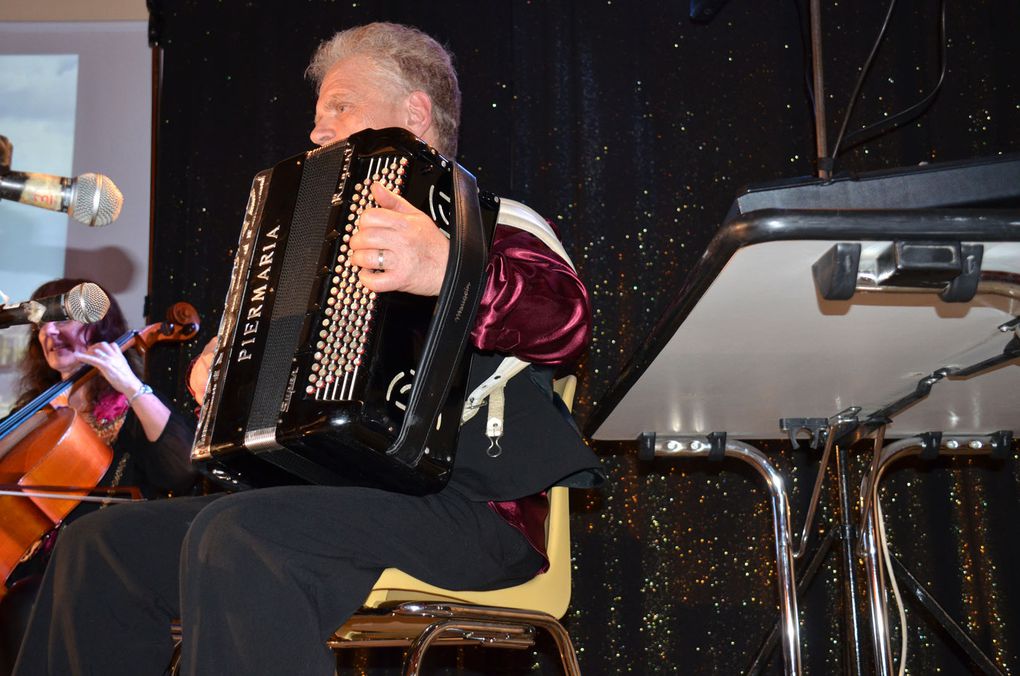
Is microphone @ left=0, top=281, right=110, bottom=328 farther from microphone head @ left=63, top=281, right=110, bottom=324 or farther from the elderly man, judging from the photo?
the elderly man

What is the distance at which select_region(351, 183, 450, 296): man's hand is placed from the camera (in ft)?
3.38

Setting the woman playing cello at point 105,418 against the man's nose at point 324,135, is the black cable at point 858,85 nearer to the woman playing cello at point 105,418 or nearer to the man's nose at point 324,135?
the man's nose at point 324,135

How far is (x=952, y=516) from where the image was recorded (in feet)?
7.31

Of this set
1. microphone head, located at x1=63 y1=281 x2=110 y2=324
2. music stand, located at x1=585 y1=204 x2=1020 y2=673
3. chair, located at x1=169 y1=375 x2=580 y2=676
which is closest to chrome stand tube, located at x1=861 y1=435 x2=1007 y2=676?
music stand, located at x1=585 y1=204 x2=1020 y2=673

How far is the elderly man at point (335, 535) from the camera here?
0.98m

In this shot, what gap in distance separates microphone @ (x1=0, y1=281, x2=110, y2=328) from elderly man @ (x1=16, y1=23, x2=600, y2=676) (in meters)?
0.31

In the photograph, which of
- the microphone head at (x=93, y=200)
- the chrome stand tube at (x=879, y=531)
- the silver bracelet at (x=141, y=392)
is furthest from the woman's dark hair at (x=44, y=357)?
the chrome stand tube at (x=879, y=531)

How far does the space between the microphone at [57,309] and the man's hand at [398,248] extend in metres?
0.36

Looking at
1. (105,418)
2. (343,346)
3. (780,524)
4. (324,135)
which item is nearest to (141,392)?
(105,418)

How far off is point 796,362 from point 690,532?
1.09 m

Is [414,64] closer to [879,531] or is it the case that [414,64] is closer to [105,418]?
[879,531]

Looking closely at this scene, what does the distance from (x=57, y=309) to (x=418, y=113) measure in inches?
25.3

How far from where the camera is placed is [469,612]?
1196mm

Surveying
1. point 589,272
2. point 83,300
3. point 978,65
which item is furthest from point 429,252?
A: point 978,65
